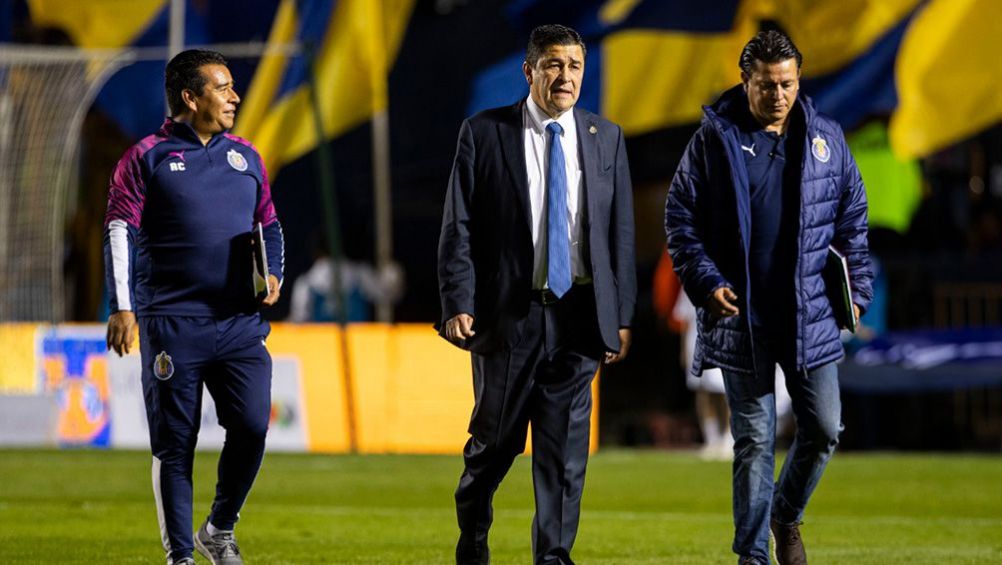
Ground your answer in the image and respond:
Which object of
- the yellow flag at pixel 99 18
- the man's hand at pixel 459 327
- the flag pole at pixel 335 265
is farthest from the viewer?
the yellow flag at pixel 99 18

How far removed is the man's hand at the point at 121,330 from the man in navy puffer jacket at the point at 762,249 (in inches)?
86.4

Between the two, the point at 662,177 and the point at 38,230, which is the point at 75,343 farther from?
the point at 662,177

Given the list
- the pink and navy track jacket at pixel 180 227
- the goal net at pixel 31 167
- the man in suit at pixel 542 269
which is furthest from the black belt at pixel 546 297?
the goal net at pixel 31 167

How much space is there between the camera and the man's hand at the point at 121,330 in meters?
7.79

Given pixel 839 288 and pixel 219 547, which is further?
pixel 219 547

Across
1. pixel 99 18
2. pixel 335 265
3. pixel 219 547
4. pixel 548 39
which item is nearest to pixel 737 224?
pixel 548 39

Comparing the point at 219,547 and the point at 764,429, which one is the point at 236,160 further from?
the point at 764,429

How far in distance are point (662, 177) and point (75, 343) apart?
688 cm

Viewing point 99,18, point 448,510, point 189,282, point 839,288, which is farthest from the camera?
point 99,18

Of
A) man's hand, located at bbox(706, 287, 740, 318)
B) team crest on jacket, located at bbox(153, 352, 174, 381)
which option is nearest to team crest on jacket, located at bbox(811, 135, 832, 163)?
man's hand, located at bbox(706, 287, 740, 318)

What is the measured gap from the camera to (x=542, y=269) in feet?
24.8

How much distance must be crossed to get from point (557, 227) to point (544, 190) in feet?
0.54

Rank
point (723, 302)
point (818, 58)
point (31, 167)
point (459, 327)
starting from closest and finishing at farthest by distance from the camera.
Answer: point (459, 327)
point (723, 302)
point (31, 167)
point (818, 58)

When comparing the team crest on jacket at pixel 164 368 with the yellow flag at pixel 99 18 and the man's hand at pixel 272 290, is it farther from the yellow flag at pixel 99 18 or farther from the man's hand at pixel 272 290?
the yellow flag at pixel 99 18
